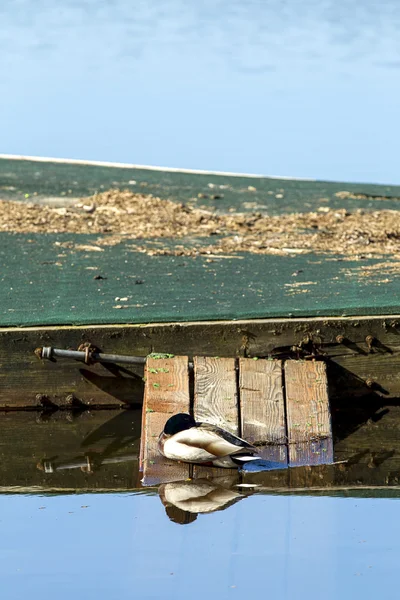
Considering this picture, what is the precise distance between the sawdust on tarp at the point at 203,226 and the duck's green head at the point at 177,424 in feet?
13.1

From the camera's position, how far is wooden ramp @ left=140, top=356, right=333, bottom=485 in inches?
267

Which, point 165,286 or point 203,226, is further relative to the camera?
point 203,226

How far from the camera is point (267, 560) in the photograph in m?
5.02

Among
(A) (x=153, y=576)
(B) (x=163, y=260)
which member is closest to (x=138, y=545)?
(A) (x=153, y=576)

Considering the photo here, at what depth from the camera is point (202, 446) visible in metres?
6.48

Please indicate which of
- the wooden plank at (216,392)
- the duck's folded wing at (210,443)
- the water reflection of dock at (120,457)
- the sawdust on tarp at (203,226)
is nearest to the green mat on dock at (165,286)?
the sawdust on tarp at (203,226)

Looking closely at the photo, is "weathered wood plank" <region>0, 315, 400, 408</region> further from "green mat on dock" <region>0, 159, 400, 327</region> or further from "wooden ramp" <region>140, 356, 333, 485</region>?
"wooden ramp" <region>140, 356, 333, 485</region>

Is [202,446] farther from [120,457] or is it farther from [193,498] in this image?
[120,457]

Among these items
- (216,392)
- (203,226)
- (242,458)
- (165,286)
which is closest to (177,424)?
(242,458)

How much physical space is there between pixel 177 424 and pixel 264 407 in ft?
2.45

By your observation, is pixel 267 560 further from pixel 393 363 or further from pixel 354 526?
pixel 393 363

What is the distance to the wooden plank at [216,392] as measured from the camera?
7.02 metres

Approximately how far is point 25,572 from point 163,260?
5.48 meters

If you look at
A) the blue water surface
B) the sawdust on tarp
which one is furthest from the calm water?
the sawdust on tarp
